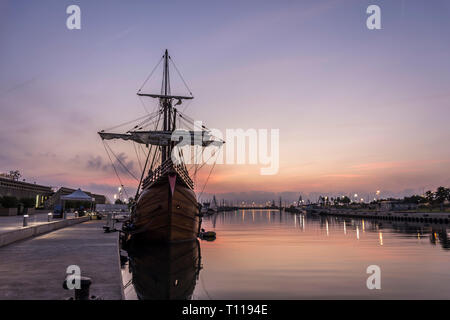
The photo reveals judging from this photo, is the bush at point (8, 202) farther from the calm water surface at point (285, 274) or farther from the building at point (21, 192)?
the calm water surface at point (285, 274)

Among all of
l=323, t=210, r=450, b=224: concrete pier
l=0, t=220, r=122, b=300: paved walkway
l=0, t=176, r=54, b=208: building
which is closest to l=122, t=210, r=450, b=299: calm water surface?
l=0, t=220, r=122, b=300: paved walkway

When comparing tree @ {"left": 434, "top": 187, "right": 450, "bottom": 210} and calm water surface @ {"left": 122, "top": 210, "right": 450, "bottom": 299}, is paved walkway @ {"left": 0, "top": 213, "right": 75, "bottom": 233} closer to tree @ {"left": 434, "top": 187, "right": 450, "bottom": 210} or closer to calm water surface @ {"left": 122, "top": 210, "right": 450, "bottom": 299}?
calm water surface @ {"left": 122, "top": 210, "right": 450, "bottom": 299}

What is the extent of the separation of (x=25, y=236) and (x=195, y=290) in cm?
1238

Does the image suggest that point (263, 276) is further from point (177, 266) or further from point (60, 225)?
point (60, 225)

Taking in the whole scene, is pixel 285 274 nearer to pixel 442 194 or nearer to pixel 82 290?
pixel 82 290

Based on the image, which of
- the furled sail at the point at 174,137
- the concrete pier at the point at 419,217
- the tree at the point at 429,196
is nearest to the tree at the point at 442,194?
the tree at the point at 429,196

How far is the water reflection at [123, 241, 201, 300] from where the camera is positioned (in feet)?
42.5

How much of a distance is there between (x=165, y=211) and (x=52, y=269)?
12920mm

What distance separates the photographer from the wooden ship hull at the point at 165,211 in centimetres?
2395

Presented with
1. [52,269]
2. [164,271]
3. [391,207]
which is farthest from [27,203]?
[391,207]

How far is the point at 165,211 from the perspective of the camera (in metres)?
23.9

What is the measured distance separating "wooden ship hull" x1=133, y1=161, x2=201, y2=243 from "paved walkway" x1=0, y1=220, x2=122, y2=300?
21.9 feet

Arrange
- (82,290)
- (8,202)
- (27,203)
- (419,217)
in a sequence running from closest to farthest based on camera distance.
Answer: (82,290) → (8,202) → (27,203) → (419,217)
